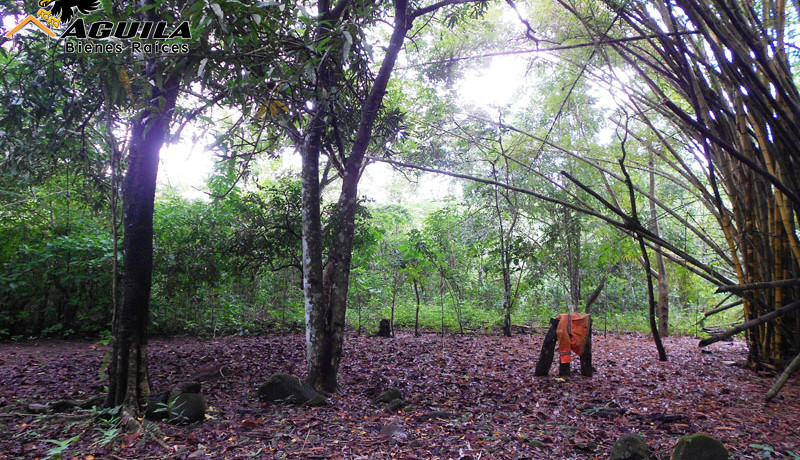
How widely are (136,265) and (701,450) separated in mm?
3392

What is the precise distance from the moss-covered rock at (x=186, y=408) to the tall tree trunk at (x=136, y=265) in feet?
0.84

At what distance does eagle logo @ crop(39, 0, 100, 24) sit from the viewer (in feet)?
7.60

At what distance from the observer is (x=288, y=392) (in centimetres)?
325

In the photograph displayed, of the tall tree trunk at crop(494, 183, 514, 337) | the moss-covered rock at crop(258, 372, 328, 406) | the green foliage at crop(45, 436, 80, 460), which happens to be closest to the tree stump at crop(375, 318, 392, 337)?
the tall tree trunk at crop(494, 183, 514, 337)

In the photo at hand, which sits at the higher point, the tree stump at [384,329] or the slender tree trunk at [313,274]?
the slender tree trunk at [313,274]

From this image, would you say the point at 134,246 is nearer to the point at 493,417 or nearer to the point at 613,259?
the point at 493,417

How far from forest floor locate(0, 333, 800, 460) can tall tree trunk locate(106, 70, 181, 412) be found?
272 millimetres

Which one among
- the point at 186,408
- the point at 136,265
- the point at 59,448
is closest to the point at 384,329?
the point at 186,408

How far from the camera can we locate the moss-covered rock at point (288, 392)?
320 cm

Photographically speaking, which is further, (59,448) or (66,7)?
(66,7)

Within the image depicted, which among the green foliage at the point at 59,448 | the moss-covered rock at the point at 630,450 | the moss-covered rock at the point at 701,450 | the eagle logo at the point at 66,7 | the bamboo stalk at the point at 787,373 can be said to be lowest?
the green foliage at the point at 59,448

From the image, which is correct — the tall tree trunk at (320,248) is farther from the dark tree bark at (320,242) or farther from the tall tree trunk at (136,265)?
the tall tree trunk at (136,265)

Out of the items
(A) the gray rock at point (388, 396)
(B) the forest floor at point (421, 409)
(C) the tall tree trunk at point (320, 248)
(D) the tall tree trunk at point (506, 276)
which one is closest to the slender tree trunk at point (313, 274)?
(C) the tall tree trunk at point (320, 248)

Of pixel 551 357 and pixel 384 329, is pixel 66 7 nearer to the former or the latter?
pixel 551 357
